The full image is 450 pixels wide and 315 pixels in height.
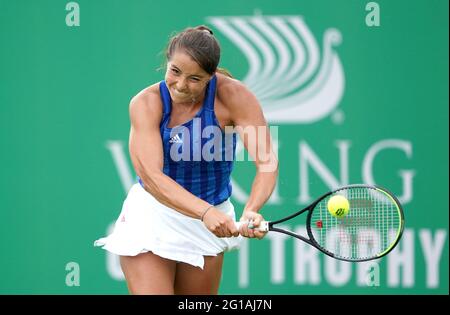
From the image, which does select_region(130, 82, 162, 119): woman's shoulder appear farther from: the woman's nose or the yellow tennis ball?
the yellow tennis ball

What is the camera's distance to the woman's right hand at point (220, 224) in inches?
172

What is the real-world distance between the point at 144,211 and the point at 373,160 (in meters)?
2.36

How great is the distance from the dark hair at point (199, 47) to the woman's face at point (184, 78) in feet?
0.07

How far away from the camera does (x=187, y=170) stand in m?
4.77

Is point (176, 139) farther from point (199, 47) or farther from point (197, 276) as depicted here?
point (197, 276)

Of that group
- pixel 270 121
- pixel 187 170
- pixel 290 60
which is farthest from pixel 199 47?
pixel 290 60

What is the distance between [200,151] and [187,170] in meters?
0.13

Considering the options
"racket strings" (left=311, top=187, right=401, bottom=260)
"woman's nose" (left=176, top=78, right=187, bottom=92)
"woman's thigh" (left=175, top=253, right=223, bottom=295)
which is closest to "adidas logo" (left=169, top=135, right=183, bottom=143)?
"woman's nose" (left=176, top=78, right=187, bottom=92)

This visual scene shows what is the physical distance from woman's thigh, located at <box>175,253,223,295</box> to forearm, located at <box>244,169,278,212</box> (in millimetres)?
506

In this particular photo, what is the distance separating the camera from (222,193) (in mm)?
4902

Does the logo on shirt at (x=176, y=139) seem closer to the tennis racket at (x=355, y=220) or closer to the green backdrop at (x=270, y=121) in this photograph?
the tennis racket at (x=355, y=220)

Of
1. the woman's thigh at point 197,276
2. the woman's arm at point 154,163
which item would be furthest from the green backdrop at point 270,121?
the woman's arm at point 154,163

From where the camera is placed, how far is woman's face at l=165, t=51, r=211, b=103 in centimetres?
443
